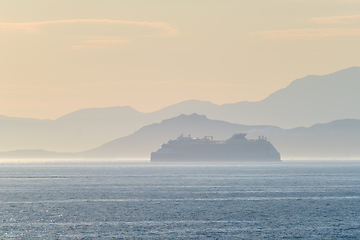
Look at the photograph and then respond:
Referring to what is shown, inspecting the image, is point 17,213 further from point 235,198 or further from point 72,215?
point 235,198

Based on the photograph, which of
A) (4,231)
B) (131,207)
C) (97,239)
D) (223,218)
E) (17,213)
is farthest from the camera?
(131,207)

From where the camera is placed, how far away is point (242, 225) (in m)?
55.4

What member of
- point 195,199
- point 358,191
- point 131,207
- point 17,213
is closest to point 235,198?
point 195,199

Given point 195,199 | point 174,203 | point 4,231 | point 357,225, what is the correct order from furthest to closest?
point 195,199, point 174,203, point 357,225, point 4,231

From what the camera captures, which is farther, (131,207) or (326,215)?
(131,207)

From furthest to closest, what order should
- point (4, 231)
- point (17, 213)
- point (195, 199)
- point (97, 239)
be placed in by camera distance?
1. point (195, 199)
2. point (17, 213)
3. point (4, 231)
4. point (97, 239)

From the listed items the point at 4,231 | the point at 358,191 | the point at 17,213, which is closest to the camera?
the point at 4,231

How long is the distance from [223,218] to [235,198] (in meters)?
21.5

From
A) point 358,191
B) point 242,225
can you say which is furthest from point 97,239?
point 358,191

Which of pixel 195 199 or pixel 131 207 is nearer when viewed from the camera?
pixel 131 207

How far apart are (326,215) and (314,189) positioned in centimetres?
3703

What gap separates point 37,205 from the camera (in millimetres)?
73375

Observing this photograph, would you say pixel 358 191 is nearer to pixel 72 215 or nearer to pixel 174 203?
pixel 174 203

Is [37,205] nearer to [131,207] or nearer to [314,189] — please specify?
[131,207]
